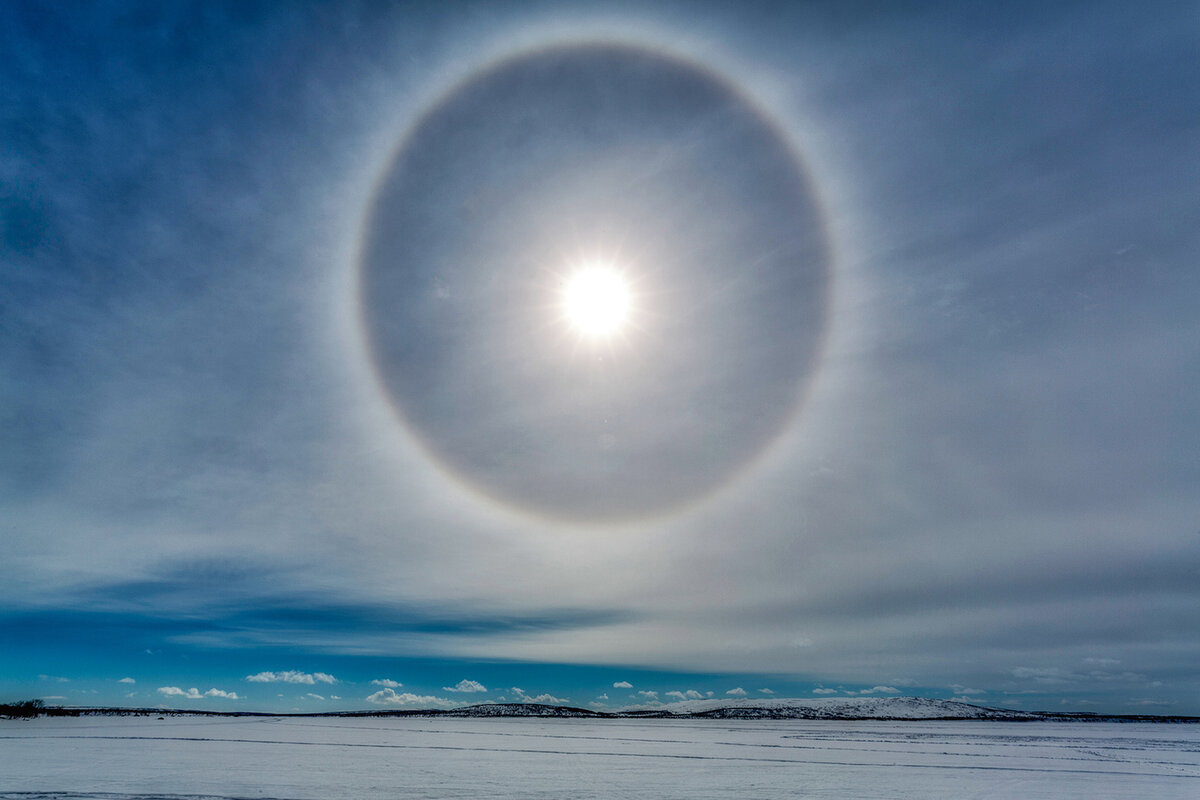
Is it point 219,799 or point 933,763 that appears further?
point 933,763

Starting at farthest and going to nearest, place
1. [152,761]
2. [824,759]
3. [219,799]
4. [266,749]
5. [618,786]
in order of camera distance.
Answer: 1. [266,749]
2. [824,759]
3. [152,761]
4. [618,786]
5. [219,799]

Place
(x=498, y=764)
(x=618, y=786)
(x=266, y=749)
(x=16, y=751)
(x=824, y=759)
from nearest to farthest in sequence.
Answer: (x=618, y=786), (x=498, y=764), (x=16, y=751), (x=824, y=759), (x=266, y=749)

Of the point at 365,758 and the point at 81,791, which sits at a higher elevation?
the point at 81,791

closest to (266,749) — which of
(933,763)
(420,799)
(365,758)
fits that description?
(365,758)

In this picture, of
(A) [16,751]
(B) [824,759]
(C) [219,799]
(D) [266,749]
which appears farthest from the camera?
(D) [266,749]

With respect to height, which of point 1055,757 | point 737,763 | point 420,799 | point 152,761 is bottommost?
point 1055,757

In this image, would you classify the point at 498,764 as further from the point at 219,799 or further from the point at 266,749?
the point at 266,749

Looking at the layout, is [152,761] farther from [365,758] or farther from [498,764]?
[498,764]

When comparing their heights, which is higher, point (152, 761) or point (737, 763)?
point (152, 761)

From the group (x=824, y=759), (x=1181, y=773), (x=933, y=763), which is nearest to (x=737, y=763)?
(x=824, y=759)
